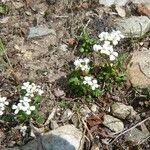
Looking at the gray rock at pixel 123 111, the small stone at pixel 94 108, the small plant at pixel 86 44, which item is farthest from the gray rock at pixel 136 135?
the small plant at pixel 86 44

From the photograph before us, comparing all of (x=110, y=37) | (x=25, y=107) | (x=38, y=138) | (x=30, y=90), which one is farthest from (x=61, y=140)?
(x=110, y=37)

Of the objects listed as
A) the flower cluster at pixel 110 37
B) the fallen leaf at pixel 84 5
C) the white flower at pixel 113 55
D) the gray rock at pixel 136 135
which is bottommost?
the gray rock at pixel 136 135

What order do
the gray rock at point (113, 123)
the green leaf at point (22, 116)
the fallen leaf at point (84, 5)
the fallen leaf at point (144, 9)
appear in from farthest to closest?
the fallen leaf at point (84, 5) → the fallen leaf at point (144, 9) → the gray rock at point (113, 123) → the green leaf at point (22, 116)

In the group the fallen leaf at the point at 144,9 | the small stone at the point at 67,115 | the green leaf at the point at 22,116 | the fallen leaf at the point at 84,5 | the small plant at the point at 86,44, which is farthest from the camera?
the fallen leaf at the point at 84,5

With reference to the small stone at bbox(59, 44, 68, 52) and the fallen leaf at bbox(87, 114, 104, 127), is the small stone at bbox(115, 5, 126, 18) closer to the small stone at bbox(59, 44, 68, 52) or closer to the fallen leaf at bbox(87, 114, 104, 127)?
the small stone at bbox(59, 44, 68, 52)

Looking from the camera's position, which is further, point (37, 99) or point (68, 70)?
point (68, 70)

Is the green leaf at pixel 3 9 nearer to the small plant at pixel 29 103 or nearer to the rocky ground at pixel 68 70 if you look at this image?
the rocky ground at pixel 68 70

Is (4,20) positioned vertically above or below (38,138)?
above

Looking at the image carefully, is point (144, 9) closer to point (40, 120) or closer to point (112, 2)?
point (112, 2)
